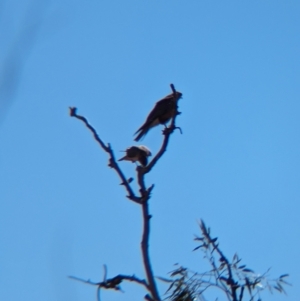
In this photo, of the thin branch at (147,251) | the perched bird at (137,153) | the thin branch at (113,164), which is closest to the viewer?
the thin branch at (147,251)

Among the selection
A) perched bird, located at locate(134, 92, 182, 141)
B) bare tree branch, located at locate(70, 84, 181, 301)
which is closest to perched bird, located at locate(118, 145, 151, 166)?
bare tree branch, located at locate(70, 84, 181, 301)

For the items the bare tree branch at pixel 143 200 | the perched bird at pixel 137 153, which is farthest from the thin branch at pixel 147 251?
the perched bird at pixel 137 153

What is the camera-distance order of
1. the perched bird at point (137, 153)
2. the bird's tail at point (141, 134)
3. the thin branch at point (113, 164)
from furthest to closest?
1. the bird's tail at point (141, 134)
2. the perched bird at point (137, 153)
3. the thin branch at point (113, 164)

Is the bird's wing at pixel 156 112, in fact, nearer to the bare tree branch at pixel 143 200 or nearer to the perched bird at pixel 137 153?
the perched bird at pixel 137 153

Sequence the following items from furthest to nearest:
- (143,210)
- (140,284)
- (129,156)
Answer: (129,156) < (143,210) < (140,284)

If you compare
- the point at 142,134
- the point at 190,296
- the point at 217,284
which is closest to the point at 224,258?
the point at 217,284

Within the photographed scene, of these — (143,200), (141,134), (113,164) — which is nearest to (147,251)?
(143,200)

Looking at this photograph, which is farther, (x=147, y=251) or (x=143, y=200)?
(x=143, y=200)

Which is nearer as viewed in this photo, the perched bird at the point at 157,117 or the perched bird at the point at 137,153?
the perched bird at the point at 137,153

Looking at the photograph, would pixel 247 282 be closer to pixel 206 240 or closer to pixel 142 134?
pixel 206 240

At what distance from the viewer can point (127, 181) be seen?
3.32m

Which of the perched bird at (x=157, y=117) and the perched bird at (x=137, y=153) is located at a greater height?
the perched bird at (x=157, y=117)

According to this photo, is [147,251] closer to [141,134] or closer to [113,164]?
[113,164]

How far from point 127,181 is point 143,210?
224 millimetres
